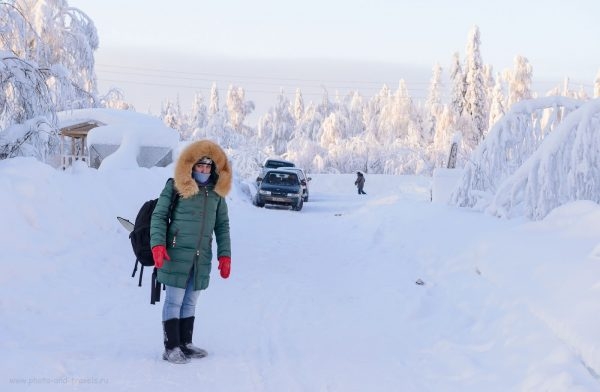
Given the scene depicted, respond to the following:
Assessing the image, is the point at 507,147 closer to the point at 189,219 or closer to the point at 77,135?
the point at 189,219

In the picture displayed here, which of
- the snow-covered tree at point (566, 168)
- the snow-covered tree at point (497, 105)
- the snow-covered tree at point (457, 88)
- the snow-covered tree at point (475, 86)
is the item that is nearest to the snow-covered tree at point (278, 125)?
the snow-covered tree at point (497, 105)

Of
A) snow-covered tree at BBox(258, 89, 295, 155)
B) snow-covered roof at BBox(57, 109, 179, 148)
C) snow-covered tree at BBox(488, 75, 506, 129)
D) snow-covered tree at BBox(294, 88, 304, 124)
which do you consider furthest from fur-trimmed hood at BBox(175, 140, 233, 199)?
snow-covered tree at BBox(294, 88, 304, 124)

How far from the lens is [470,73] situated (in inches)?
2078

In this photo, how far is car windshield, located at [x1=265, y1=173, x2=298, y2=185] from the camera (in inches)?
962

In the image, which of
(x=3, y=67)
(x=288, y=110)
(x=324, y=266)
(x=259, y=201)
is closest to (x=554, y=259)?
(x=324, y=266)

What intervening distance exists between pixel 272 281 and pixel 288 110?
8365cm

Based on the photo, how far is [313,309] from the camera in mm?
7355

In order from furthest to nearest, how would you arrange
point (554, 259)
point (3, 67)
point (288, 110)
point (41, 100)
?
point (288, 110), point (41, 100), point (3, 67), point (554, 259)

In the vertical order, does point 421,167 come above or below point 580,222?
below

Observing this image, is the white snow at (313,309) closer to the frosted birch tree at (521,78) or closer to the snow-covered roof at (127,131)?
the snow-covered roof at (127,131)

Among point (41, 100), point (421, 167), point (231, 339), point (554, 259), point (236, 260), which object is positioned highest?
point (41, 100)

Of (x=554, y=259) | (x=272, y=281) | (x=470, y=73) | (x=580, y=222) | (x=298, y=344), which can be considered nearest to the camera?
(x=298, y=344)

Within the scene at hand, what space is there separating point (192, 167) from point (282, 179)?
1957cm

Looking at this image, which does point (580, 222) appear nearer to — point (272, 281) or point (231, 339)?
point (272, 281)
